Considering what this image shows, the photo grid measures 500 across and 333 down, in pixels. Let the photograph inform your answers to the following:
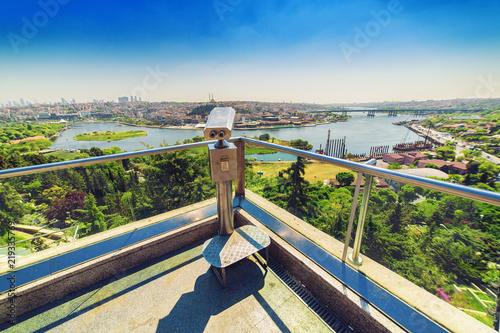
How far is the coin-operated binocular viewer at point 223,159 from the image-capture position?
1.46 m

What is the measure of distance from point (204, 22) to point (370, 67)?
38.8 meters

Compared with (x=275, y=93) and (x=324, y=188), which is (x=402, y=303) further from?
(x=275, y=93)

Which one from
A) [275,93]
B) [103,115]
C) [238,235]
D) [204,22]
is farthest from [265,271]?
[103,115]

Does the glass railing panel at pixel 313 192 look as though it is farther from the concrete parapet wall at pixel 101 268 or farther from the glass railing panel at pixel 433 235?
the concrete parapet wall at pixel 101 268

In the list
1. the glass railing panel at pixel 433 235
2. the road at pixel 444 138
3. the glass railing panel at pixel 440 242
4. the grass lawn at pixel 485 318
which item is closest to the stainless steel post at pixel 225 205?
the glass railing panel at pixel 433 235

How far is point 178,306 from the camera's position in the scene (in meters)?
1.46

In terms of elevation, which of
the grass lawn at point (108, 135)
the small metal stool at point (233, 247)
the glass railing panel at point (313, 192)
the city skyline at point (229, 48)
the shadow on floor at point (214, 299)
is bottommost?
the grass lawn at point (108, 135)

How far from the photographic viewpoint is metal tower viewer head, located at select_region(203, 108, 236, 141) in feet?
4.70

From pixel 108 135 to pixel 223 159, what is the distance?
57.0 metres

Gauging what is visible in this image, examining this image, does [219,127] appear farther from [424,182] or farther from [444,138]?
[444,138]

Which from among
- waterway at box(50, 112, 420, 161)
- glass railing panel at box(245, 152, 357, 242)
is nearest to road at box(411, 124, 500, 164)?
waterway at box(50, 112, 420, 161)

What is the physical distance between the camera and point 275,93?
127ft

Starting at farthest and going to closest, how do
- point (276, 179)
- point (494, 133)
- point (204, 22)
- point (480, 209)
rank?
point (494, 133) < point (204, 22) < point (276, 179) < point (480, 209)

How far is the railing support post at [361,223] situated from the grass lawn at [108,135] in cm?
5248
